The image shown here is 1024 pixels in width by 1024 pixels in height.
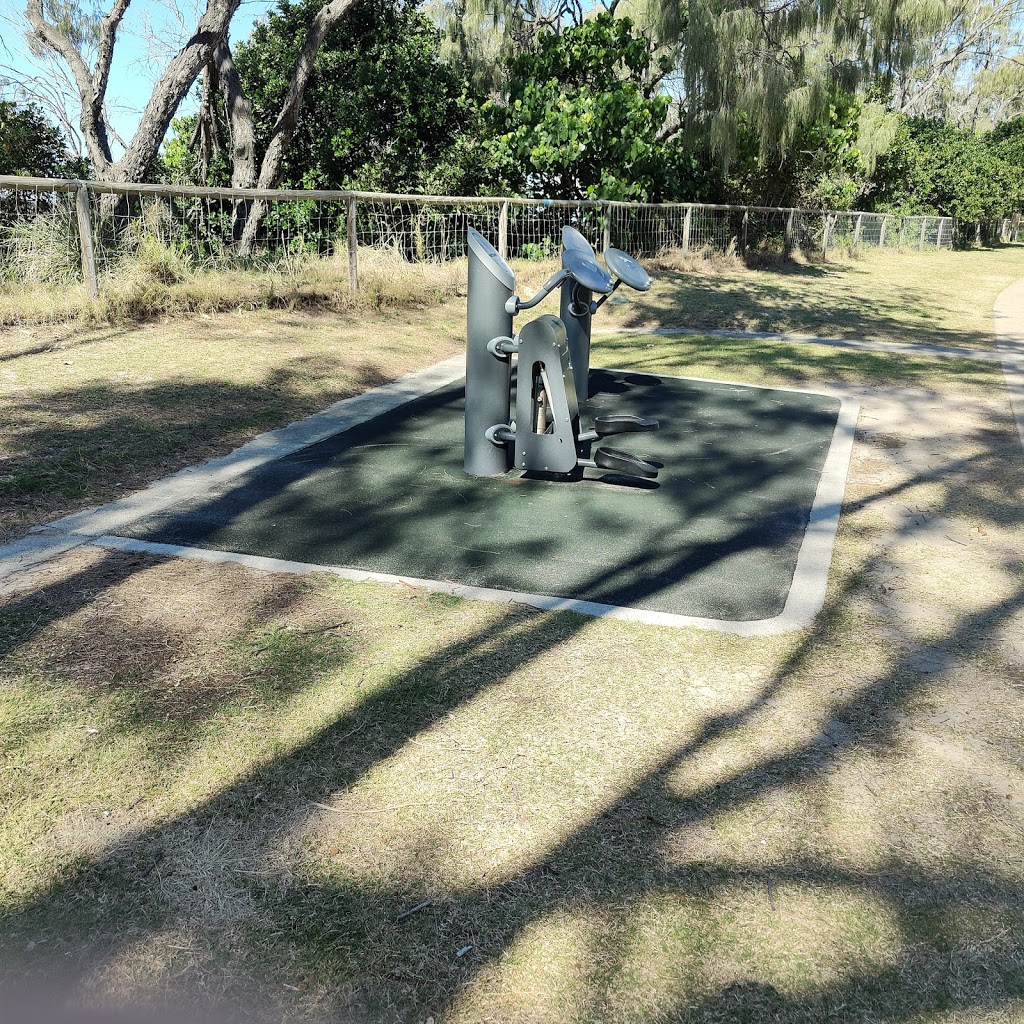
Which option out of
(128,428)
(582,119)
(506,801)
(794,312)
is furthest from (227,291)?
(582,119)

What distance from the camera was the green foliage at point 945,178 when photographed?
35.8 metres

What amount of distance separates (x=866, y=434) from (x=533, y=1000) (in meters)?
5.46

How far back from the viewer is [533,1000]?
184cm

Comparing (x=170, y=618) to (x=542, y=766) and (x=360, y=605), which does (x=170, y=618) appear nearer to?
(x=360, y=605)

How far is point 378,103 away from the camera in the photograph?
1831 cm

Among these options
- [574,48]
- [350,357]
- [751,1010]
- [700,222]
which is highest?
[574,48]

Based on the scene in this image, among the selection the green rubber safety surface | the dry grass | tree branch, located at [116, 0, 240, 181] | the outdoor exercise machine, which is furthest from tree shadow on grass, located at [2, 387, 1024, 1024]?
tree branch, located at [116, 0, 240, 181]

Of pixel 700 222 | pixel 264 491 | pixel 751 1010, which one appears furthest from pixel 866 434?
pixel 700 222

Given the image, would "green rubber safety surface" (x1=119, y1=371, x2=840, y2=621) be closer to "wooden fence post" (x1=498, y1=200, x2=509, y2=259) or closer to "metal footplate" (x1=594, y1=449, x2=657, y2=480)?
"metal footplate" (x1=594, y1=449, x2=657, y2=480)

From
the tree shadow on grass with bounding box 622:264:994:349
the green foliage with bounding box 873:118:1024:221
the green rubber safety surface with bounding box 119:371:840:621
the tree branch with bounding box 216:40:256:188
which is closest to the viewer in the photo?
the green rubber safety surface with bounding box 119:371:840:621

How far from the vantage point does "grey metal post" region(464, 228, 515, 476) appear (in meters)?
4.83

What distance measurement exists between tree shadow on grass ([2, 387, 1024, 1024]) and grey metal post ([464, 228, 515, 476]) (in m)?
2.63

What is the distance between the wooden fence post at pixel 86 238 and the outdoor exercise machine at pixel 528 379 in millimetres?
5248

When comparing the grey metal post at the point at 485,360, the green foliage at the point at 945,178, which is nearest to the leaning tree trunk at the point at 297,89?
the grey metal post at the point at 485,360
